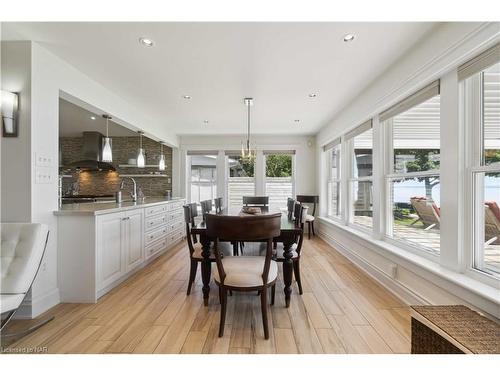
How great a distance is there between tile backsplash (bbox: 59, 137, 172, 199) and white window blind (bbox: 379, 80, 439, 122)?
480 cm

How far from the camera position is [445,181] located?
1968 mm

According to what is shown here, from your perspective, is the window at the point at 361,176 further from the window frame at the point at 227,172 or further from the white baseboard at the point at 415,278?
the window frame at the point at 227,172

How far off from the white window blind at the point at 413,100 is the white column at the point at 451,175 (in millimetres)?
104

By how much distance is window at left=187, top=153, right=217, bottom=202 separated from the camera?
607 centimetres

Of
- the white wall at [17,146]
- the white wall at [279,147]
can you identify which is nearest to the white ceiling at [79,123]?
the white wall at [279,147]

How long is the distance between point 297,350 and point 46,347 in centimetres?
178

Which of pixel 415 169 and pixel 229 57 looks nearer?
pixel 229 57

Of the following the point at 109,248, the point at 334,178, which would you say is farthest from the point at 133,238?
the point at 334,178

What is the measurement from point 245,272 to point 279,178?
14.3 feet

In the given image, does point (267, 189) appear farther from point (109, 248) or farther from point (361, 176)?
point (109, 248)

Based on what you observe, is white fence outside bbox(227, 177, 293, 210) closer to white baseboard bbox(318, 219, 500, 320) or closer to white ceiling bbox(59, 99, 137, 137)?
white baseboard bbox(318, 219, 500, 320)

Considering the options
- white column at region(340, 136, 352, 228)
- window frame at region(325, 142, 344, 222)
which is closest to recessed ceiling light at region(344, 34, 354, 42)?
white column at region(340, 136, 352, 228)
